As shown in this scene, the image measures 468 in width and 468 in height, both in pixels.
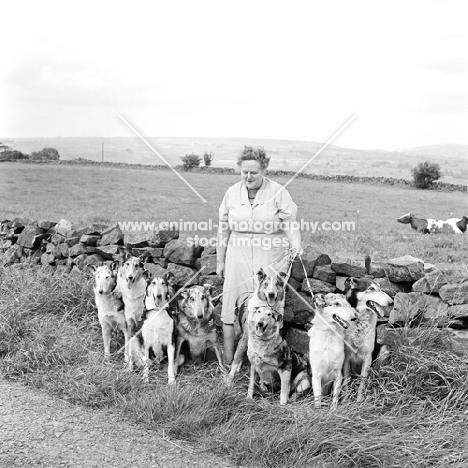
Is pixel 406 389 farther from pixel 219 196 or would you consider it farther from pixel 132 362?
pixel 219 196

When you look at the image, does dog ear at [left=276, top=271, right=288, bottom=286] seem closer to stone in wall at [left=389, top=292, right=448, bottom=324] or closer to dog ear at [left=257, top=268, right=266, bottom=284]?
dog ear at [left=257, top=268, right=266, bottom=284]

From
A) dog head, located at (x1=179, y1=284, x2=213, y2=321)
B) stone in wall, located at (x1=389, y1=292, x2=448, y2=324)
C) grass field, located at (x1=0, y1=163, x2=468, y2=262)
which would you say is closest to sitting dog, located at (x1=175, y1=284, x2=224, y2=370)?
dog head, located at (x1=179, y1=284, x2=213, y2=321)

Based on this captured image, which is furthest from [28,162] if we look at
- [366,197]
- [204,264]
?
[204,264]

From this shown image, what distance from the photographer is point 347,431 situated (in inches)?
176

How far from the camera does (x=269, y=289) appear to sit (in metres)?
5.16

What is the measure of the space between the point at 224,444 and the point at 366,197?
13771 mm

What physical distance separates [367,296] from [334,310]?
41 cm

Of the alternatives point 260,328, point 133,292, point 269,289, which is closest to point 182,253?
point 133,292

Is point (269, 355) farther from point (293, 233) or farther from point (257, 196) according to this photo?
point (257, 196)

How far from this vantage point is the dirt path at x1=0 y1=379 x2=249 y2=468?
4160 mm

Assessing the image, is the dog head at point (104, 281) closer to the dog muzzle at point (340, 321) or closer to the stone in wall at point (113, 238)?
the stone in wall at point (113, 238)

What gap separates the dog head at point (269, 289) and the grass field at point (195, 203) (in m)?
5.48

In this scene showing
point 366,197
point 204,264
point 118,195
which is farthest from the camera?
point 366,197

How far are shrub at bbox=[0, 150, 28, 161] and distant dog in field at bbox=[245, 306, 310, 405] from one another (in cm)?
1274
